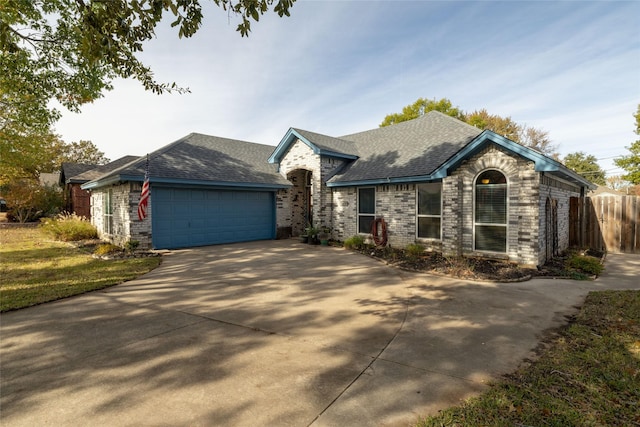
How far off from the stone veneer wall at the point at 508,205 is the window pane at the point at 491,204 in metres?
0.18

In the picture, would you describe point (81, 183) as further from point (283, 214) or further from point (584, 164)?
point (584, 164)

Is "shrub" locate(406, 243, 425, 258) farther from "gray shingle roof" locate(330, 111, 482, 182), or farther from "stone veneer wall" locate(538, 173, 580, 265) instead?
"stone veneer wall" locate(538, 173, 580, 265)

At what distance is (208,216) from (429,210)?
9850 mm

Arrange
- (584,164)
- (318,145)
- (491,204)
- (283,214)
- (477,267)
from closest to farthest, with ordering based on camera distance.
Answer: (477,267) < (491,204) < (318,145) < (283,214) < (584,164)

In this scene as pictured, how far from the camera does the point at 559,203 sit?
11367 millimetres

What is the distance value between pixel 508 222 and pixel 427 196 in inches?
119

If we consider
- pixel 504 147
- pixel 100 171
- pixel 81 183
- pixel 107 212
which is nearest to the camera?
pixel 504 147

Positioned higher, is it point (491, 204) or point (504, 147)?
point (504, 147)

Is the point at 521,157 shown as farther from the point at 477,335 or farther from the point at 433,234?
the point at 477,335

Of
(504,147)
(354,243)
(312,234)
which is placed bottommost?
(354,243)

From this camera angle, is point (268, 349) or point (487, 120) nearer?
point (268, 349)

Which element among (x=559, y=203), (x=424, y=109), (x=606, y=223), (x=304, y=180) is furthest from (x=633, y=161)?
(x=304, y=180)

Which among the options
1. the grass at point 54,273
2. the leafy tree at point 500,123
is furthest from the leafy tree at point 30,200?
the leafy tree at point 500,123

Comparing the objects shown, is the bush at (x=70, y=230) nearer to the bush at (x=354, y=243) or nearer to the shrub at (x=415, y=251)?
the bush at (x=354, y=243)
